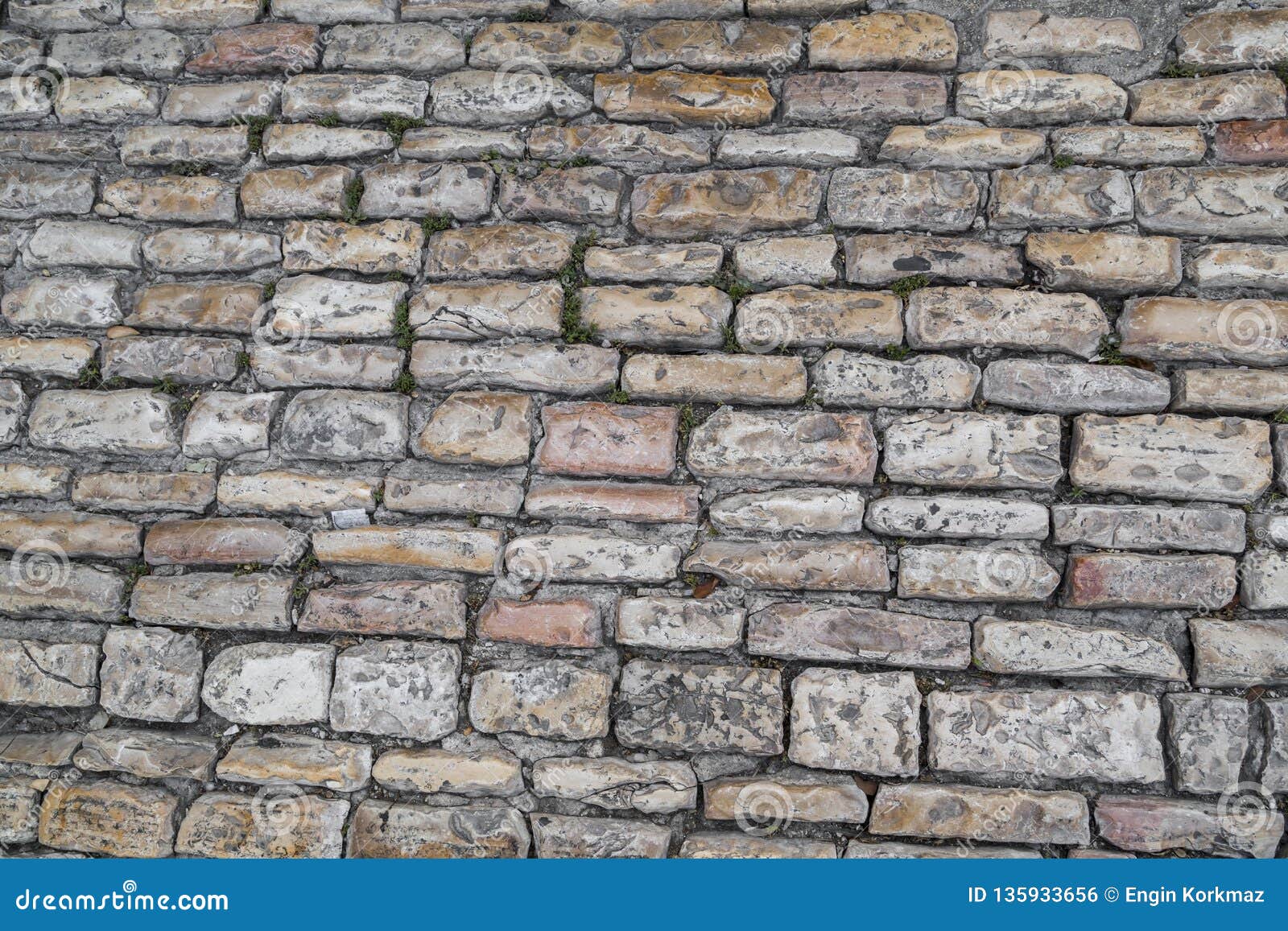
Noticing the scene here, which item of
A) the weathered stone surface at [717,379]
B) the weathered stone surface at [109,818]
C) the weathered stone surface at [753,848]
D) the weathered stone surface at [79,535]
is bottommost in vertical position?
the weathered stone surface at [109,818]

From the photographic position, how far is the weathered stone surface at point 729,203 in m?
1.61

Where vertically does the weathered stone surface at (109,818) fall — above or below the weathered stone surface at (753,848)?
below

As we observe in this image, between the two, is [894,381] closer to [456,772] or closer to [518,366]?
[518,366]

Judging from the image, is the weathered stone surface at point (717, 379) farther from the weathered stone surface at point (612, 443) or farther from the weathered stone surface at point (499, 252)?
the weathered stone surface at point (499, 252)

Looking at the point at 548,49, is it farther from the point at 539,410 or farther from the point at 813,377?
the point at 813,377

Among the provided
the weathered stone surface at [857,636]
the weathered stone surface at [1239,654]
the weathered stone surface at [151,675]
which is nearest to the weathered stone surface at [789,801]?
the weathered stone surface at [857,636]

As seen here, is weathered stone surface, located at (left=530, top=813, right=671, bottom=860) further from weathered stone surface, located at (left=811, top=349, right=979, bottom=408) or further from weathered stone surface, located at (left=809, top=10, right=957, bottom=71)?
weathered stone surface, located at (left=809, top=10, right=957, bottom=71)

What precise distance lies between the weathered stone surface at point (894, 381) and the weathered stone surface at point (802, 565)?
0.89 feet

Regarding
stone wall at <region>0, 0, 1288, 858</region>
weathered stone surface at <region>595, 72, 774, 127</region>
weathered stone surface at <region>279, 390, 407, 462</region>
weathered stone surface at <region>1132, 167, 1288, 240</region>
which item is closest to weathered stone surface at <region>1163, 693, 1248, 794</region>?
stone wall at <region>0, 0, 1288, 858</region>

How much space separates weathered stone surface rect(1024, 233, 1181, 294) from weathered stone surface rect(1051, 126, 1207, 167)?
16cm

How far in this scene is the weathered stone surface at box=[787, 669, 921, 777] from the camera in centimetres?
147

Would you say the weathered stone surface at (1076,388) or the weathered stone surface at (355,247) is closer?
the weathered stone surface at (1076,388)

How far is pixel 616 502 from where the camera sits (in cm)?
154

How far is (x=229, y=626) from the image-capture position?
1.59m
